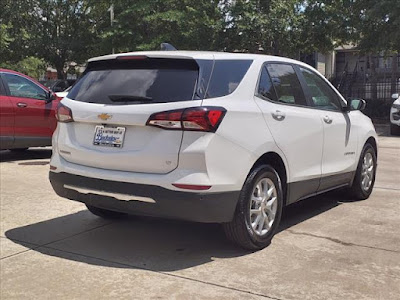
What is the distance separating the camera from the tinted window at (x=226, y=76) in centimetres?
423

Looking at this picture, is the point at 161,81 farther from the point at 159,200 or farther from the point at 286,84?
the point at 286,84

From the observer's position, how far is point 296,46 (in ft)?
67.0

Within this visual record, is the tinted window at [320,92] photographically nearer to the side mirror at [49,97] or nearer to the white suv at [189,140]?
the white suv at [189,140]

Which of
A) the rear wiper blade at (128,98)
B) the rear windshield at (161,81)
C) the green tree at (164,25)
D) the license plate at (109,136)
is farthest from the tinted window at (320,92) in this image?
the green tree at (164,25)

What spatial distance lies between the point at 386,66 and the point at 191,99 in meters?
31.9

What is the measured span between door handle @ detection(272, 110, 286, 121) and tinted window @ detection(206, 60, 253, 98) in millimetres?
477

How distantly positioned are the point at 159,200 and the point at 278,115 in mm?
1425

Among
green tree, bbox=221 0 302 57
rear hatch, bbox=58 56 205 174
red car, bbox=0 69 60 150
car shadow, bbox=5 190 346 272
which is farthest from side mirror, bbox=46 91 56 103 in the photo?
green tree, bbox=221 0 302 57

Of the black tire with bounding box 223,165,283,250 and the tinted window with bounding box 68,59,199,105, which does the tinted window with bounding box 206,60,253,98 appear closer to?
the tinted window with bounding box 68,59,199,105

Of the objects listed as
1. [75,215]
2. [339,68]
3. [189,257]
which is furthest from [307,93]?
[339,68]

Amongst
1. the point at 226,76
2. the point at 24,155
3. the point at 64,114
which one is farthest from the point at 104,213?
the point at 24,155

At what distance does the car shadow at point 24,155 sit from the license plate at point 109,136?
235 inches

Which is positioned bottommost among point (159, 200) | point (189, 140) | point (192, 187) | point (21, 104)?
point (159, 200)

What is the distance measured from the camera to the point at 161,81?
14.0 ft
